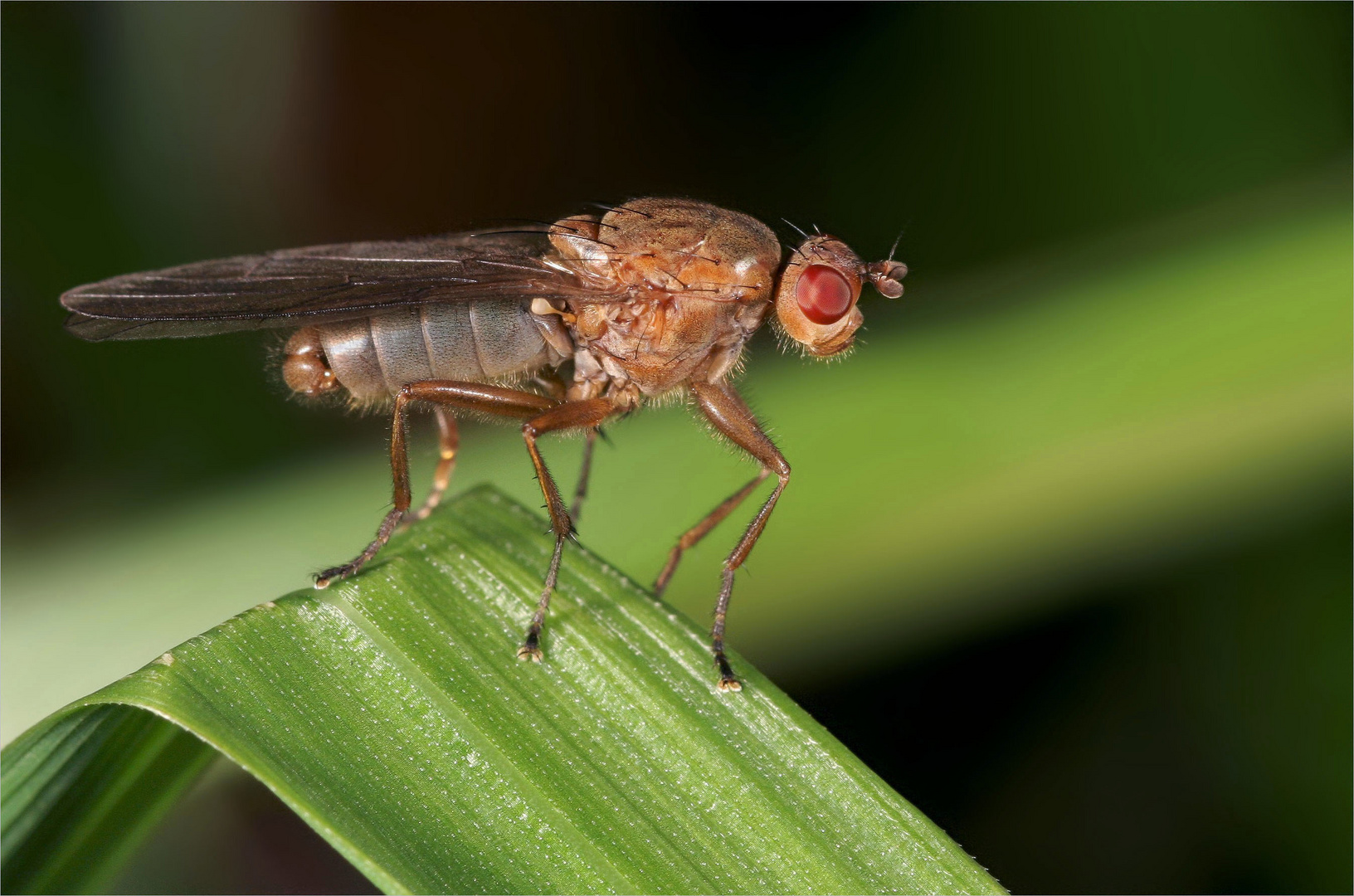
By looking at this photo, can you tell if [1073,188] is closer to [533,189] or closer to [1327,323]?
[1327,323]

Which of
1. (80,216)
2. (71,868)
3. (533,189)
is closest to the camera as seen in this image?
(71,868)

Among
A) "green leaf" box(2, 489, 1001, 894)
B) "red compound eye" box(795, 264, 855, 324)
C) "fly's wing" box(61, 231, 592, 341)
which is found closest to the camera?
"green leaf" box(2, 489, 1001, 894)

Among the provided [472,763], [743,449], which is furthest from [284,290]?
[472,763]

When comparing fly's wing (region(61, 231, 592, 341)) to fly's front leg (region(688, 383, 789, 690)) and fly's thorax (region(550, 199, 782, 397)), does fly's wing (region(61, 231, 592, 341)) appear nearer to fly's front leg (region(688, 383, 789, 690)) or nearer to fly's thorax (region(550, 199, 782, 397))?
fly's thorax (region(550, 199, 782, 397))

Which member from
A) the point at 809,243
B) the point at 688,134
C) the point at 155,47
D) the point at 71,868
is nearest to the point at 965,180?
the point at 688,134

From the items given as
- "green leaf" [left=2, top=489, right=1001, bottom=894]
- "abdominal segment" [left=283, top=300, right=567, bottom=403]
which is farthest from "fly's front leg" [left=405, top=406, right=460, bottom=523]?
"green leaf" [left=2, top=489, right=1001, bottom=894]

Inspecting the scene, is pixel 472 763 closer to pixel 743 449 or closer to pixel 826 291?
pixel 743 449

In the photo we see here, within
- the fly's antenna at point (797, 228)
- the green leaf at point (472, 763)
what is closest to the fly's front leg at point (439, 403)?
the green leaf at point (472, 763)
